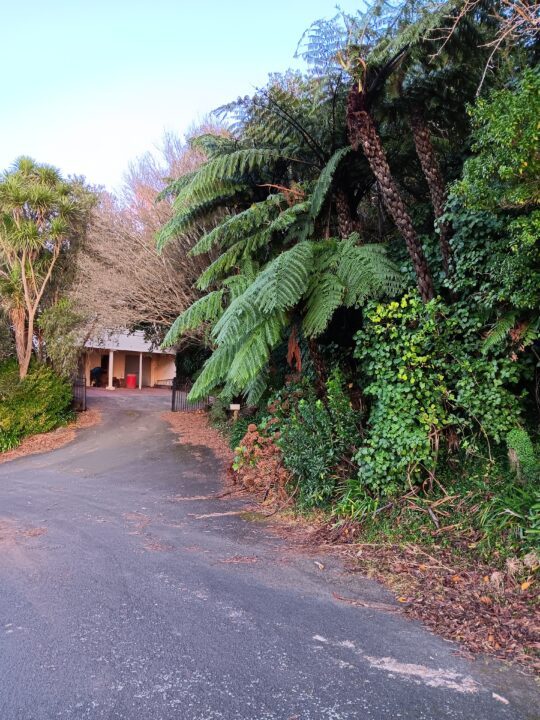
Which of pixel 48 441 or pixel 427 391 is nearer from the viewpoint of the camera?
pixel 427 391

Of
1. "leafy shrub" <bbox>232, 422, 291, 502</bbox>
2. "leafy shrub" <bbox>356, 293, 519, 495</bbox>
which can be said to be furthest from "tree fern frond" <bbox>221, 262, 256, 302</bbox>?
"leafy shrub" <bbox>232, 422, 291, 502</bbox>

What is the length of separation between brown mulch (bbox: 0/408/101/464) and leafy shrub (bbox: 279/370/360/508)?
930cm

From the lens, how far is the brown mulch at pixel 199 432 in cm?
1198

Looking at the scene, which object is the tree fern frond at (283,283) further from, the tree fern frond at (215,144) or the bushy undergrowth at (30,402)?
the bushy undergrowth at (30,402)

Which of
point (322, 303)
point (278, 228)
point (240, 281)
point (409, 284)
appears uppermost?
point (278, 228)

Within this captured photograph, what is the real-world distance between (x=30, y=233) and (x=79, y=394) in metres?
6.49

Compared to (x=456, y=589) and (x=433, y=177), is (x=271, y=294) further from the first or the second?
(x=456, y=589)

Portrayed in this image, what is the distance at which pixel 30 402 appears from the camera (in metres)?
15.3

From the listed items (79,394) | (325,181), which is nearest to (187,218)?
(325,181)

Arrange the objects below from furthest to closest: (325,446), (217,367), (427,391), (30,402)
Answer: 1. (30,402)
2. (325,446)
3. (217,367)
4. (427,391)

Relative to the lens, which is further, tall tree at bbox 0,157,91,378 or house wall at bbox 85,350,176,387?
house wall at bbox 85,350,176,387

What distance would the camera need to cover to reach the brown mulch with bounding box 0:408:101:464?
44.8 feet

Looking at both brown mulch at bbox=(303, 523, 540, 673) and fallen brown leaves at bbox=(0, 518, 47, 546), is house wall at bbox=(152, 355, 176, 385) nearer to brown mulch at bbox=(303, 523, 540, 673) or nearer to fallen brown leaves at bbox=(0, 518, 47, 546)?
fallen brown leaves at bbox=(0, 518, 47, 546)

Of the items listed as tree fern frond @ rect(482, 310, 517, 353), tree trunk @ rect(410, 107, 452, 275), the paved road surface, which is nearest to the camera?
the paved road surface
